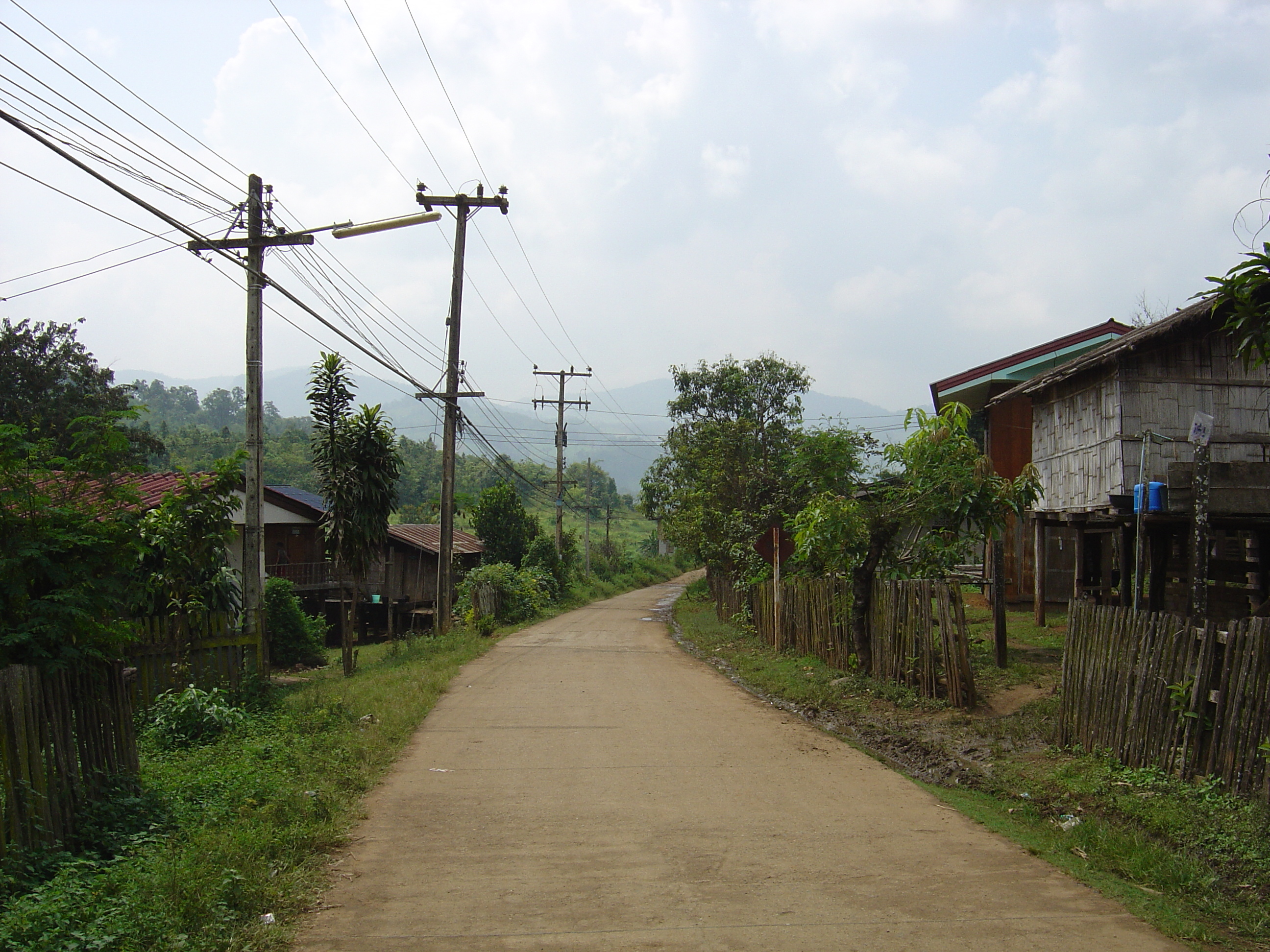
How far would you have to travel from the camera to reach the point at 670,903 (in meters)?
5.37

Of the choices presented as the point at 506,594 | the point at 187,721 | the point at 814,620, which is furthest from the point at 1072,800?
the point at 506,594

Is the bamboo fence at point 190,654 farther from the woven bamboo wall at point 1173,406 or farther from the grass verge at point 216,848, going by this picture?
the woven bamboo wall at point 1173,406

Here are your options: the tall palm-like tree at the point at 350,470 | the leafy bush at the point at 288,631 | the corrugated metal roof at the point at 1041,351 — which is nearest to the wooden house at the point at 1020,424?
the corrugated metal roof at the point at 1041,351

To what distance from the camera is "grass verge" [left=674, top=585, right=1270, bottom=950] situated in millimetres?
5492

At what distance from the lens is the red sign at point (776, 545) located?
19.0 meters

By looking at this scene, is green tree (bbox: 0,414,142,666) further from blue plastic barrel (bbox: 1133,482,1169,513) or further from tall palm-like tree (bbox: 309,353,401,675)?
blue plastic barrel (bbox: 1133,482,1169,513)

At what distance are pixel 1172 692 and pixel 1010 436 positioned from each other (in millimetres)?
15336

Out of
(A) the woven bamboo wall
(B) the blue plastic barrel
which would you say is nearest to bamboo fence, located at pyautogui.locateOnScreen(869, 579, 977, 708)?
(B) the blue plastic barrel

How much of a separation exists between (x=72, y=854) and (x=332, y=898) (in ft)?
6.04

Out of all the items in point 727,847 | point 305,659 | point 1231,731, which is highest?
point 1231,731

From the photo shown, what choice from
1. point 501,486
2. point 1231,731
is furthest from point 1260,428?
point 501,486

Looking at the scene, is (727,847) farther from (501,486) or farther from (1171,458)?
(501,486)

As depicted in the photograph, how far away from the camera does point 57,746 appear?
6098 mm

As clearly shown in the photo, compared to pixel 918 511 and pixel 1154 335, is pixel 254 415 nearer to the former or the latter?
pixel 918 511
